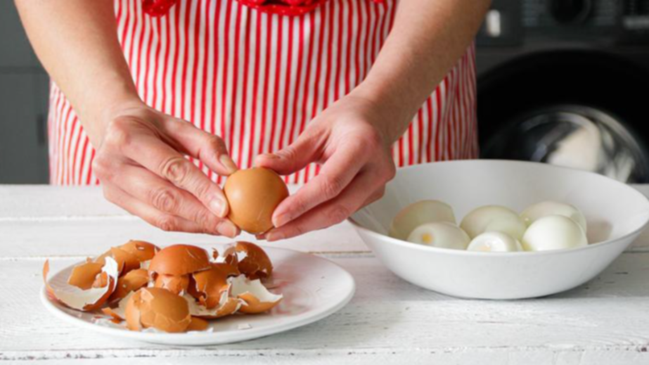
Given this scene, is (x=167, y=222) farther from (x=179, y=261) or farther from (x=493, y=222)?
(x=493, y=222)

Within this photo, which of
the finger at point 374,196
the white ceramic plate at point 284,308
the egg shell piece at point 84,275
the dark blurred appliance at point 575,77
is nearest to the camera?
the white ceramic plate at point 284,308

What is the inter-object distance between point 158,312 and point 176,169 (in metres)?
0.16

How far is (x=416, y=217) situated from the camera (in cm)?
89

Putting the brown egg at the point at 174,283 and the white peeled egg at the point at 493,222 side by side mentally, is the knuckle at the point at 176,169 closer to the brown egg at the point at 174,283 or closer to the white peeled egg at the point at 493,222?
the brown egg at the point at 174,283

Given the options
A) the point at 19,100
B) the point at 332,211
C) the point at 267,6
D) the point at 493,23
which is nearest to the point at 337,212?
the point at 332,211

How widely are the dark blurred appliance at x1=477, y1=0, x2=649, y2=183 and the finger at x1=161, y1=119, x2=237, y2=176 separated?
1521mm

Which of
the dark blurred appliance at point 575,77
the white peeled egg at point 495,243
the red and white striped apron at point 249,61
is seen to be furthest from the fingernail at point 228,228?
the dark blurred appliance at point 575,77

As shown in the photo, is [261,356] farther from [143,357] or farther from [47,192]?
[47,192]

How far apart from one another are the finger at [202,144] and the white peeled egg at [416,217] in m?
0.19

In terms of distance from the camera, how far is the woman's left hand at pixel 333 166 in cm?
78

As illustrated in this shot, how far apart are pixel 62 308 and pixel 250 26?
65cm

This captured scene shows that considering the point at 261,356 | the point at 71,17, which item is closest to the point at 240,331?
the point at 261,356

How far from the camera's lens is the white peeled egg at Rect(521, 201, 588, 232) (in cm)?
88

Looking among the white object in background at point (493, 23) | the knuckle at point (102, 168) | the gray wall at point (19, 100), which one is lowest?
the gray wall at point (19, 100)
